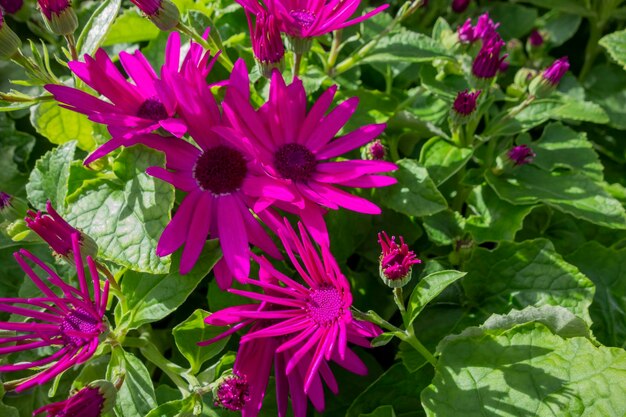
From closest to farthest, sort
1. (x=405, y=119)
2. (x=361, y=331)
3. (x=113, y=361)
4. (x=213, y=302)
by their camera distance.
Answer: (x=361, y=331), (x=113, y=361), (x=213, y=302), (x=405, y=119)

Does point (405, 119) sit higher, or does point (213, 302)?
point (405, 119)

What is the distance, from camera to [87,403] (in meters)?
0.66

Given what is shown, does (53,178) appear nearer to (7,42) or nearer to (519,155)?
(7,42)

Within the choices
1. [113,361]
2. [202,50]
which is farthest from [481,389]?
[202,50]

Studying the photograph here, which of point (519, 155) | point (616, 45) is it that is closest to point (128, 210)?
point (519, 155)

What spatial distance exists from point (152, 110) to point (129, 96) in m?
0.04

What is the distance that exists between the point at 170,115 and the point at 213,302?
29 centimetres

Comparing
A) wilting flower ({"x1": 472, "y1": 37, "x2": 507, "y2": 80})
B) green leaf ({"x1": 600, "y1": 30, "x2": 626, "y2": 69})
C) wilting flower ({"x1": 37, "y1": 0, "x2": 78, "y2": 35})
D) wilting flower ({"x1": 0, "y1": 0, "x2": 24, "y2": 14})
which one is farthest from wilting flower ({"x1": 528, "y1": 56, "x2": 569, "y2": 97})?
wilting flower ({"x1": 0, "y1": 0, "x2": 24, "y2": 14})

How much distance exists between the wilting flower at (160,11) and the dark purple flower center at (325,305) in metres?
0.39

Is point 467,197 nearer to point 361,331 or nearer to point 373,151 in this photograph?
point 373,151

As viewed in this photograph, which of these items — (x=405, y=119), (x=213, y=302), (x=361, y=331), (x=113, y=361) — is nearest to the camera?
(x=361, y=331)

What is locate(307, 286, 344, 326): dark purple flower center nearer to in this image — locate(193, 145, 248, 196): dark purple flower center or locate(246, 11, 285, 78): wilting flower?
locate(193, 145, 248, 196): dark purple flower center

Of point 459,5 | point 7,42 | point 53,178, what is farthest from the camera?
point 459,5

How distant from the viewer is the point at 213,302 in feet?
2.93
